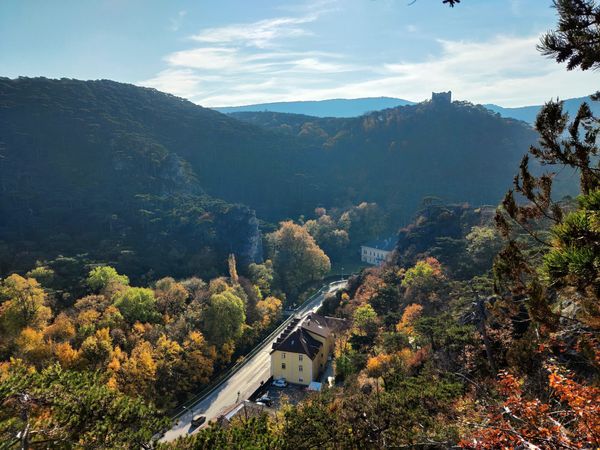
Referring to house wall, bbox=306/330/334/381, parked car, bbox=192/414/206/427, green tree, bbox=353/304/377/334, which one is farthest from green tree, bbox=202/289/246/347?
green tree, bbox=353/304/377/334

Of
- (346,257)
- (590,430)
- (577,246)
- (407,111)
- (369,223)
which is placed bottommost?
(346,257)

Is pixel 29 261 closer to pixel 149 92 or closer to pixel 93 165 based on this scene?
pixel 93 165

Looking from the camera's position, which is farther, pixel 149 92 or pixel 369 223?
pixel 149 92

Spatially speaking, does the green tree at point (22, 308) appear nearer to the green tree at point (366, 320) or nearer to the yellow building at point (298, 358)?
the yellow building at point (298, 358)

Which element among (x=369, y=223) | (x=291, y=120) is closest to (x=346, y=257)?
(x=369, y=223)

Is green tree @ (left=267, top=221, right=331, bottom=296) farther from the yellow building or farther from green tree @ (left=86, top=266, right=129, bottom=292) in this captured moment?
green tree @ (left=86, top=266, right=129, bottom=292)

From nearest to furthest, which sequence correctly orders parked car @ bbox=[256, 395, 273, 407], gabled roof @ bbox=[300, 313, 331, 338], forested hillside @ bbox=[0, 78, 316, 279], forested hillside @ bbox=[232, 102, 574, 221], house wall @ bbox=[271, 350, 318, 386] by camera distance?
parked car @ bbox=[256, 395, 273, 407]
house wall @ bbox=[271, 350, 318, 386]
gabled roof @ bbox=[300, 313, 331, 338]
forested hillside @ bbox=[0, 78, 316, 279]
forested hillside @ bbox=[232, 102, 574, 221]

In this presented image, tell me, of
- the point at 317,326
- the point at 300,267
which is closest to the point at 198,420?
the point at 317,326
